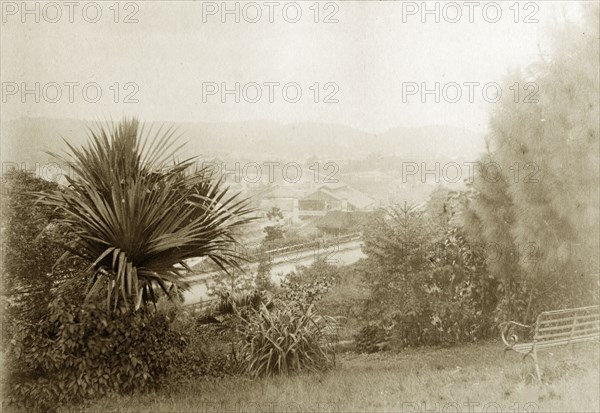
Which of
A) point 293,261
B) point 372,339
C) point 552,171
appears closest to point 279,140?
point 293,261

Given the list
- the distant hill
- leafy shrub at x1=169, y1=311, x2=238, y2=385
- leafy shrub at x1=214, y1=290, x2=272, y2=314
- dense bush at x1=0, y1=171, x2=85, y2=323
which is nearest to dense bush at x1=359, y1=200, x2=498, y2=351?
the distant hill

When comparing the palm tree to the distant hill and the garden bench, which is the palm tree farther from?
the garden bench

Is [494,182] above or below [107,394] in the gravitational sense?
above

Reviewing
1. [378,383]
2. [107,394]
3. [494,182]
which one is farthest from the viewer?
[494,182]

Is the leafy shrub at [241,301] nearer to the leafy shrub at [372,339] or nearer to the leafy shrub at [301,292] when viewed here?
the leafy shrub at [301,292]

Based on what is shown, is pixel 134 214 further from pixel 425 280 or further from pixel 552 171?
pixel 552 171

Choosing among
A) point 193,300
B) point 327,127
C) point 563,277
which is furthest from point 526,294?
point 193,300

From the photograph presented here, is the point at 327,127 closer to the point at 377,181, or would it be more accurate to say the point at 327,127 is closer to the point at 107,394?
the point at 377,181
